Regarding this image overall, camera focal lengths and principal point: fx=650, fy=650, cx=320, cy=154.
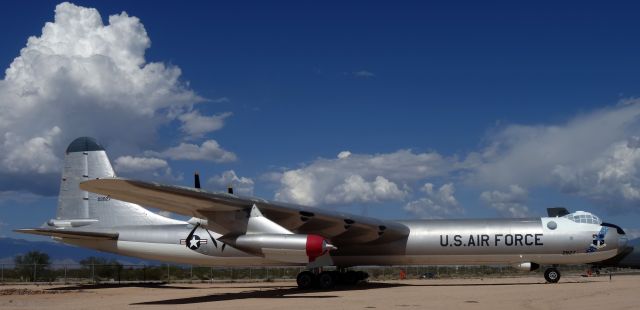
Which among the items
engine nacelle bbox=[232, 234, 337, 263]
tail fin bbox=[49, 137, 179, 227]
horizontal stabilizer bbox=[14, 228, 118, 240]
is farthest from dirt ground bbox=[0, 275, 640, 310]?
tail fin bbox=[49, 137, 179, 227]

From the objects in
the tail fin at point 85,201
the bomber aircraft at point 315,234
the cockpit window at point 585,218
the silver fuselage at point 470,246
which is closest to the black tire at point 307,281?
the bomber aircraft at point 315,234

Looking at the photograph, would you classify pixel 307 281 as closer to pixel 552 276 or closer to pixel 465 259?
pixel 465 259

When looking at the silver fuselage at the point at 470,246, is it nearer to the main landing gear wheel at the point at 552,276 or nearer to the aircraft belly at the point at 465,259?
the aircraft belly at the point at 465,259

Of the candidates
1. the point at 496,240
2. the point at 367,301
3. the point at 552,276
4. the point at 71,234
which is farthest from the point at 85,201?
the point at 552,276

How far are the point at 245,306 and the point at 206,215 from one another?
6611 millimetres

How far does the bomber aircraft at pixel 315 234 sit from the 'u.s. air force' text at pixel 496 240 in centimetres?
5

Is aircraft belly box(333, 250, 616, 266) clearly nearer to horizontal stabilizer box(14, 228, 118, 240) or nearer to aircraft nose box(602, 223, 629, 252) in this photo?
aircraft nose box(602, 223, 629, 252)

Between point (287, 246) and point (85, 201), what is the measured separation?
44.5 ft

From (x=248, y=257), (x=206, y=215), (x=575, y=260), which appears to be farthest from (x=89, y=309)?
(x=575, y=260)

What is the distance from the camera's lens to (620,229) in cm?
3034

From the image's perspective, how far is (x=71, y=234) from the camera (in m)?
30.6

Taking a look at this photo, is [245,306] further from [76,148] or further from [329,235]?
[76,148]

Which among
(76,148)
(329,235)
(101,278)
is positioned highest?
(76,148)

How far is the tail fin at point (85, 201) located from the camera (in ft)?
105
